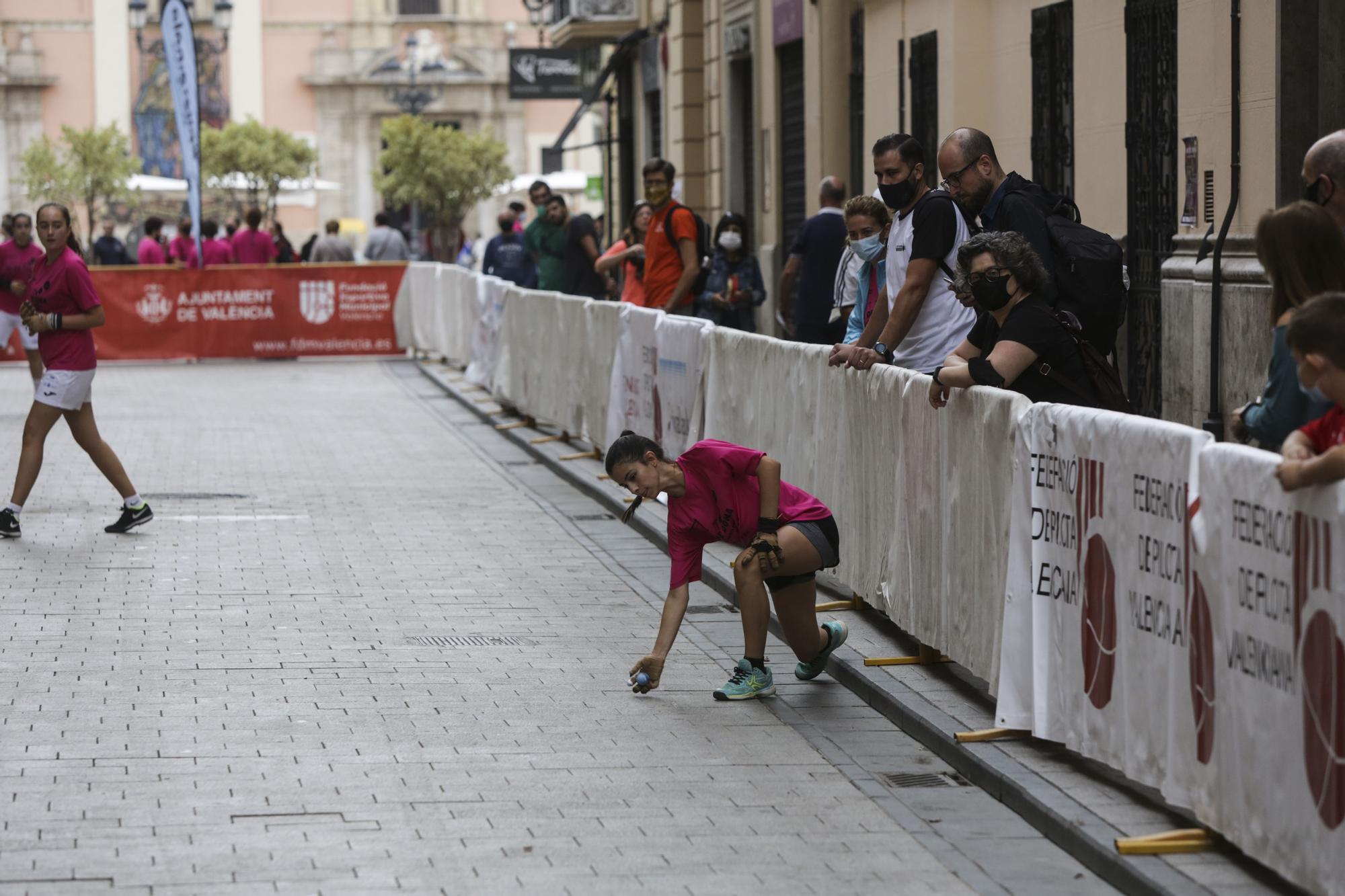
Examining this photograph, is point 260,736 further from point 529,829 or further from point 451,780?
point 529,829

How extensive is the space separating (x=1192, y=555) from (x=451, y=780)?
2.41 m

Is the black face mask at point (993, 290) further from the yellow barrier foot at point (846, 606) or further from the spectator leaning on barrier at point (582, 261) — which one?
the spectator leaning on barrier at point (582, 261)

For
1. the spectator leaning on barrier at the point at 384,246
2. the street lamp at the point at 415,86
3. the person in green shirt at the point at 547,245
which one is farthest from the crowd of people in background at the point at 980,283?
the street lamp at the point at 415,86

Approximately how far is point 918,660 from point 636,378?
6.18m

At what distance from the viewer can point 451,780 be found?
648 centimetres

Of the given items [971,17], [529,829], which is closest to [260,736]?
[529,829]

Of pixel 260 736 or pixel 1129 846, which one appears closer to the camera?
pixel 1129 846

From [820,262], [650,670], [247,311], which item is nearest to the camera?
[650,670]

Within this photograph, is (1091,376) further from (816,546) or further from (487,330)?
(487,330)

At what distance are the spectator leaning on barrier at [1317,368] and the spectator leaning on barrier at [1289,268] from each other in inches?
17.1

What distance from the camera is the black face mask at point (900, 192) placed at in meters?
9.21

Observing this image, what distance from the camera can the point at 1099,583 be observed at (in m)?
6.00

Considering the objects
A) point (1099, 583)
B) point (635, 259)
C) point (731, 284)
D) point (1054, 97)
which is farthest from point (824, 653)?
point (635, 259)

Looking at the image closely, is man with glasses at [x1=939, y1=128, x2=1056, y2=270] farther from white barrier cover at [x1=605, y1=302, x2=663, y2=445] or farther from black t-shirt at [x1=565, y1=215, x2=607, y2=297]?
black t-shirt at [x1=565, y1=215, x2=607, y2=297]
